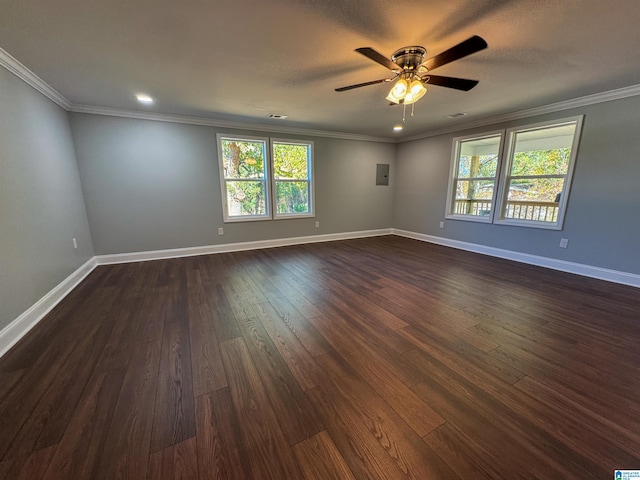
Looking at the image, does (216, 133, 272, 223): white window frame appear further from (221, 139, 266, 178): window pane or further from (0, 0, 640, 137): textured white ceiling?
(0, 0, 640, 137): textured white ceiling

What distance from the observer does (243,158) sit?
4.77 m

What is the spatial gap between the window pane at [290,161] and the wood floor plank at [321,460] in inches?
178

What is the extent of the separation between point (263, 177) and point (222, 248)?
1.60m

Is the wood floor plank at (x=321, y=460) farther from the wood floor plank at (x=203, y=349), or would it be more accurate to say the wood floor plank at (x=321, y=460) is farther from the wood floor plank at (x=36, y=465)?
the wood floor plank at (x=36, y=465)

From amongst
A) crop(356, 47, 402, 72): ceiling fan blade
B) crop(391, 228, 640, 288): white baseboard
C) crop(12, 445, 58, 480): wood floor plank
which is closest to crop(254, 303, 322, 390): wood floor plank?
crop(12, 445, 58, 480): wood floor plank

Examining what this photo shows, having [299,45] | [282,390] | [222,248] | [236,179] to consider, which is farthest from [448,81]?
[222,248]

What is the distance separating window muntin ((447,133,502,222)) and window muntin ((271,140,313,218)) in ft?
9.80

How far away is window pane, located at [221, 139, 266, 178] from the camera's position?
465 cm

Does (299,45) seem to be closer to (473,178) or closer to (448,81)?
(448,81)

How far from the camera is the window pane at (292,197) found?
5195 mm

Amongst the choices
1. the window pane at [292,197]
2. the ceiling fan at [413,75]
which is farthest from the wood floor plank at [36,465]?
the window pane at [292,197]

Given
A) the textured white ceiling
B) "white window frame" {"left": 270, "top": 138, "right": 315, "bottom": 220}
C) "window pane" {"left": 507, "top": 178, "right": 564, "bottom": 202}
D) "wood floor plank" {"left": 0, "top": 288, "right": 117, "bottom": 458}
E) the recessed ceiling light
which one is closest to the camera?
"wood floor plank" {"left": 0, "top": 288, "right": 117, "bottom": 458}

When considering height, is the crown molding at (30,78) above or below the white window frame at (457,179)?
above

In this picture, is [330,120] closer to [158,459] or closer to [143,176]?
[143,176]
